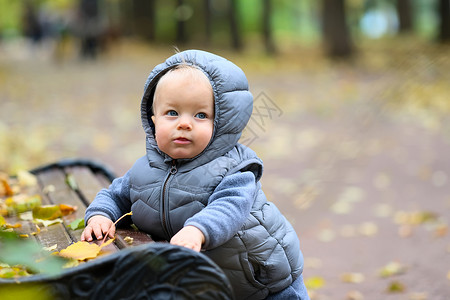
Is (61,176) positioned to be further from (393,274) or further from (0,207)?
(393,274)

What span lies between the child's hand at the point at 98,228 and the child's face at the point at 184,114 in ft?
1.43

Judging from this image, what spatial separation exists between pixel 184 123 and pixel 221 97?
19 cm

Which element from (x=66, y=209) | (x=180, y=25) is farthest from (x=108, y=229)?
(x=180, y=25)

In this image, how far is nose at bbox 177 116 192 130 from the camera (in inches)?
99.3

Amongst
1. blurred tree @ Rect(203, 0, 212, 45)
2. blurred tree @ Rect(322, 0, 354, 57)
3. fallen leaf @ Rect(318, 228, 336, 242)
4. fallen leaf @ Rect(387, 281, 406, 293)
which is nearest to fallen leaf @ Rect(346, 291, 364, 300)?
fallen leaf @ Rect(387, 281, 406, 293)

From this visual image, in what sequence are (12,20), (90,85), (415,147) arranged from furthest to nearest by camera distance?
(12,20), (90,85), (415,147)

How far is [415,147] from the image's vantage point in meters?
8.71

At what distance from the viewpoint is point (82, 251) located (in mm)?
2410

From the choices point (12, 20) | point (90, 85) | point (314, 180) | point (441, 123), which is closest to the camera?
point (314, 180)

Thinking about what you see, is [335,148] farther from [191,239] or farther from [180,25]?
[180,25]

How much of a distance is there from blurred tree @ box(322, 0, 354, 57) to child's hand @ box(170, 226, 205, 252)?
53.5 ft

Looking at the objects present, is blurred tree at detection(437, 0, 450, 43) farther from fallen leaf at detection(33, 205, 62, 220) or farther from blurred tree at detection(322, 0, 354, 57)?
fallen leaf at detection(33, 205, 62, 220)

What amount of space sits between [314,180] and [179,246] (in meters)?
5.31

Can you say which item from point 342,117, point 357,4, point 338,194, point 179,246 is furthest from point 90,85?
point 357,4
